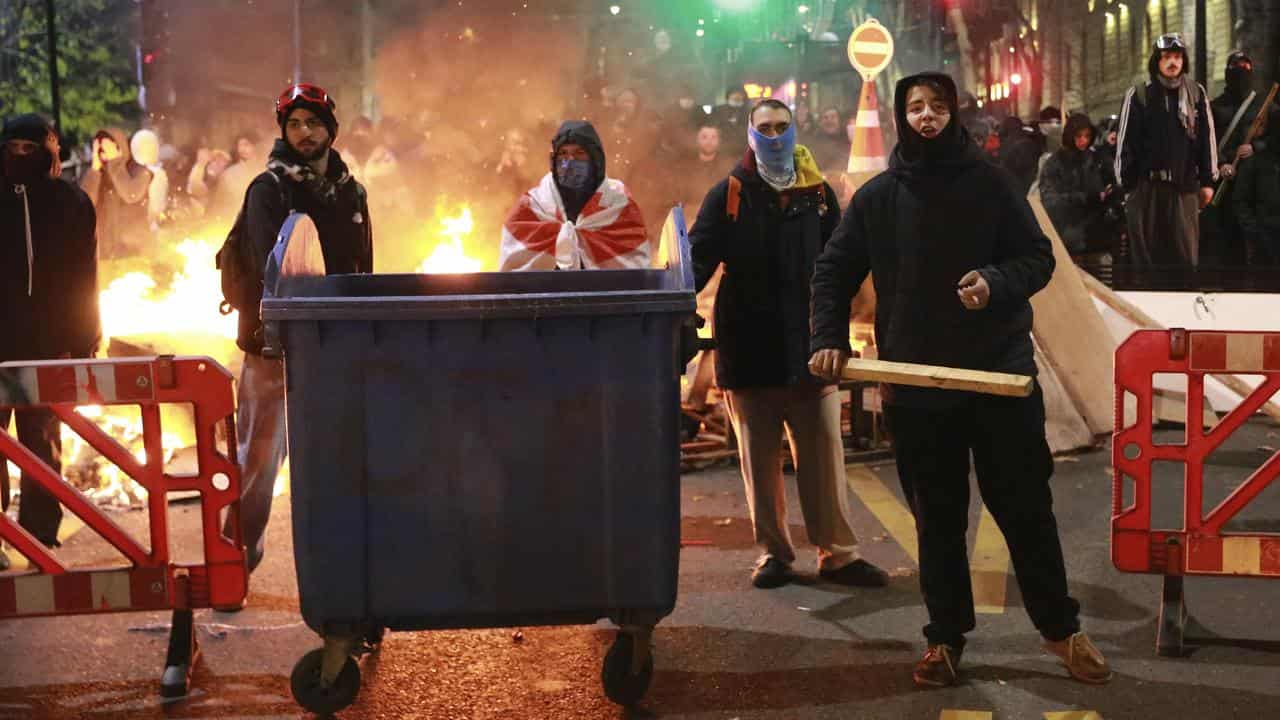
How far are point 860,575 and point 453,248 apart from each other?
9199 millimetres

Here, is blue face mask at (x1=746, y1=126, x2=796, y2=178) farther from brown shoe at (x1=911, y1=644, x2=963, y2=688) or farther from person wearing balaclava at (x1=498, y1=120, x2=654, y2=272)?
brown shoe at (x1=911, y1=644, x2=963, y2=688)

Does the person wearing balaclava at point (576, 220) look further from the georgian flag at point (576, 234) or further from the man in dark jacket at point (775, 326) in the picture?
the man in dark jacket at point (775, 326)

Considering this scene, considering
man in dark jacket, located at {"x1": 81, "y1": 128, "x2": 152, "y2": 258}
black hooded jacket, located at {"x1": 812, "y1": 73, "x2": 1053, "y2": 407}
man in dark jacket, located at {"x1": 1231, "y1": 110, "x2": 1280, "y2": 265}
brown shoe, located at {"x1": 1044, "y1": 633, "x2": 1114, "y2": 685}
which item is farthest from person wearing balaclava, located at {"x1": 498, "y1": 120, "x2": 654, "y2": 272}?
man in dark jacket, located at {"x1": 81, "y1": 128, "x2": 152, "y2": 258}

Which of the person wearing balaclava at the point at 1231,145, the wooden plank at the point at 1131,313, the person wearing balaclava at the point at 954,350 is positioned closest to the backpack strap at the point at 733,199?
the person wearing balaclava at the point at 954,350

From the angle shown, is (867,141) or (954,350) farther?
(867,141)

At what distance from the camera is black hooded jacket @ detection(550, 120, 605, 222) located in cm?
610

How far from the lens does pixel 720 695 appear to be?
474 centimetres

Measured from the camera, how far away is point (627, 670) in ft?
14.9

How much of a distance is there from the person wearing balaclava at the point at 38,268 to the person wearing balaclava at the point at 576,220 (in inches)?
81.9

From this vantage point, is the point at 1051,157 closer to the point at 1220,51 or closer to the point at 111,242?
the point at 111,242

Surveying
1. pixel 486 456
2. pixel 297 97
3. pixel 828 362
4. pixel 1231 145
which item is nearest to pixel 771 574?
pixel 828 362

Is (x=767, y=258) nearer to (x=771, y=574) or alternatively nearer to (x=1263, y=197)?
(x=771, y=574)

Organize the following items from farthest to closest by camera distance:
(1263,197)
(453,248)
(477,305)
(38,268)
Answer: (453,248), (1263,197), (38,268), (477,305)

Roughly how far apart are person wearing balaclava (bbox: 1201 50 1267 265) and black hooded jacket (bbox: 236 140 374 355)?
8469mm
